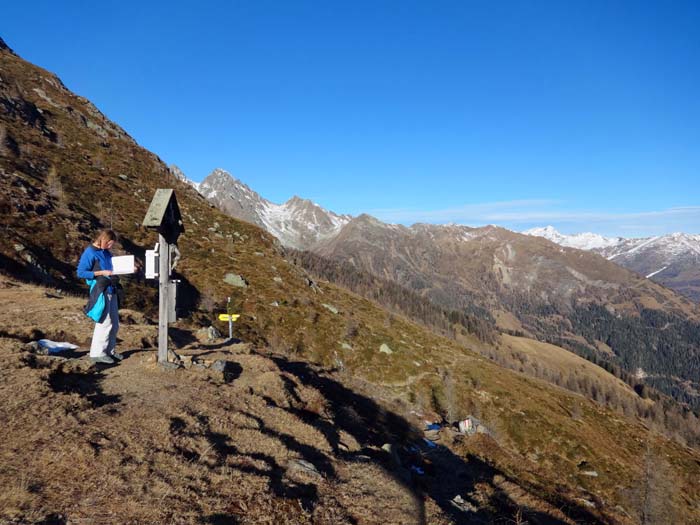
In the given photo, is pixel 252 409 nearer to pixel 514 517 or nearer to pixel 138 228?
pixel 514 517

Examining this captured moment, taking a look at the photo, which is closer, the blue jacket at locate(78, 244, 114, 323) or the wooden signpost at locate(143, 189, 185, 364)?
the blue jacket at locate(78, 244, 114, 323)

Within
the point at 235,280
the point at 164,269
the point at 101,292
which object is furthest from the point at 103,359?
the point at 235,280

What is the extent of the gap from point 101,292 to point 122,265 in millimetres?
1032

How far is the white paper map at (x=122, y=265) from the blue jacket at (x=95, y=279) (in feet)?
1.16

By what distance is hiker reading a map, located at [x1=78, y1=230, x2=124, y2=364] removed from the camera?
12.3 m

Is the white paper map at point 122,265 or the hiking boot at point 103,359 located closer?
the white paper map at point 122,265

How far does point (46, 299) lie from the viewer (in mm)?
20156

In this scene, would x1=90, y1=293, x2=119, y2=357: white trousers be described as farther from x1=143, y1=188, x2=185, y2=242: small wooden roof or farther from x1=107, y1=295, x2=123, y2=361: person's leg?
x1=143, y1=188, x2=185, y2=242: small wooden roof

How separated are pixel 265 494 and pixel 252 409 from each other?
4.86 meters

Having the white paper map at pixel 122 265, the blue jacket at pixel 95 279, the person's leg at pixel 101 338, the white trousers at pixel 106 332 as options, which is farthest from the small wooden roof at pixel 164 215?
the person's leg at pixel 101 338

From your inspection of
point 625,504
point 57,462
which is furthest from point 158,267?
point 625,504

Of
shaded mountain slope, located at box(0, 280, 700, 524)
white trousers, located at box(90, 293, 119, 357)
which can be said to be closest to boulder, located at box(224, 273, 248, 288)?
shaded mountain slope, located at box(0, 280, 700, 524)

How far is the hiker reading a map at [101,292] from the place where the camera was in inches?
486

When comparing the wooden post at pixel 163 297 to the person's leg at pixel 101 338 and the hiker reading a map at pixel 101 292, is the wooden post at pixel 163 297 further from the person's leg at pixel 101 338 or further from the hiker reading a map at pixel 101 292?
the person's leg at pixel 101 338
